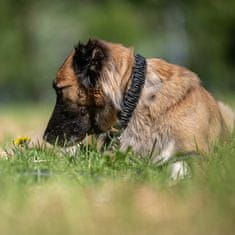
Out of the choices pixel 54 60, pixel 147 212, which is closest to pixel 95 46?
pixel 147 212

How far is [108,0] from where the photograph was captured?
3878cm

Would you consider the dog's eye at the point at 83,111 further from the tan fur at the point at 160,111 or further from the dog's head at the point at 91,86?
the tan fur at the point at 160,111

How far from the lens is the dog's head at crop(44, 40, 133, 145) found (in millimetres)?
6816

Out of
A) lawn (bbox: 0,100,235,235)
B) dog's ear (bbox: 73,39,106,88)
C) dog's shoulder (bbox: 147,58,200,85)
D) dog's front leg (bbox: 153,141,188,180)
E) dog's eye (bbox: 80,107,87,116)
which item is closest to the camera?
lawn (bbox: 0,100,235,235)

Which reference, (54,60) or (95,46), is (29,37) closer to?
(54,60)

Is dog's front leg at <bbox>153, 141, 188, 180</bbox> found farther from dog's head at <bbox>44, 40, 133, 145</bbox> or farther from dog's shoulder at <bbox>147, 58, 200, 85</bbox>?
dog's shoulder at <bbox>147, 58, 200, 85</bbox>

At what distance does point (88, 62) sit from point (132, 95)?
18.7 inches

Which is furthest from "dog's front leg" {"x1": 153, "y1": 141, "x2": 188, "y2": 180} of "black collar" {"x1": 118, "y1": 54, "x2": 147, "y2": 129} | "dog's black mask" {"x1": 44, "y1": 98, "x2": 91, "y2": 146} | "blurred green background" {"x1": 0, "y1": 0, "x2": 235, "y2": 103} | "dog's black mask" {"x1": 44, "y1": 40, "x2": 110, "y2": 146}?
"blurred green background" {"x1": 0, "y1": 0, "x2": 235, "y2": 103}

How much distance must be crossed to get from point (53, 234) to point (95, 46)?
3.05m

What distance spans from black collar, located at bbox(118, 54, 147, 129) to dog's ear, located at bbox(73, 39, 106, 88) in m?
0.30

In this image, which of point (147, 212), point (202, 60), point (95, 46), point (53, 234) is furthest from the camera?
point (202, 60)

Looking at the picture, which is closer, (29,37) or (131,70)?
(131,70)

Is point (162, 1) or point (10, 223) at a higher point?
point (10, 223)

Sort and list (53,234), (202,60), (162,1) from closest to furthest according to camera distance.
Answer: (53,234)
(202,60)
(162,1)
